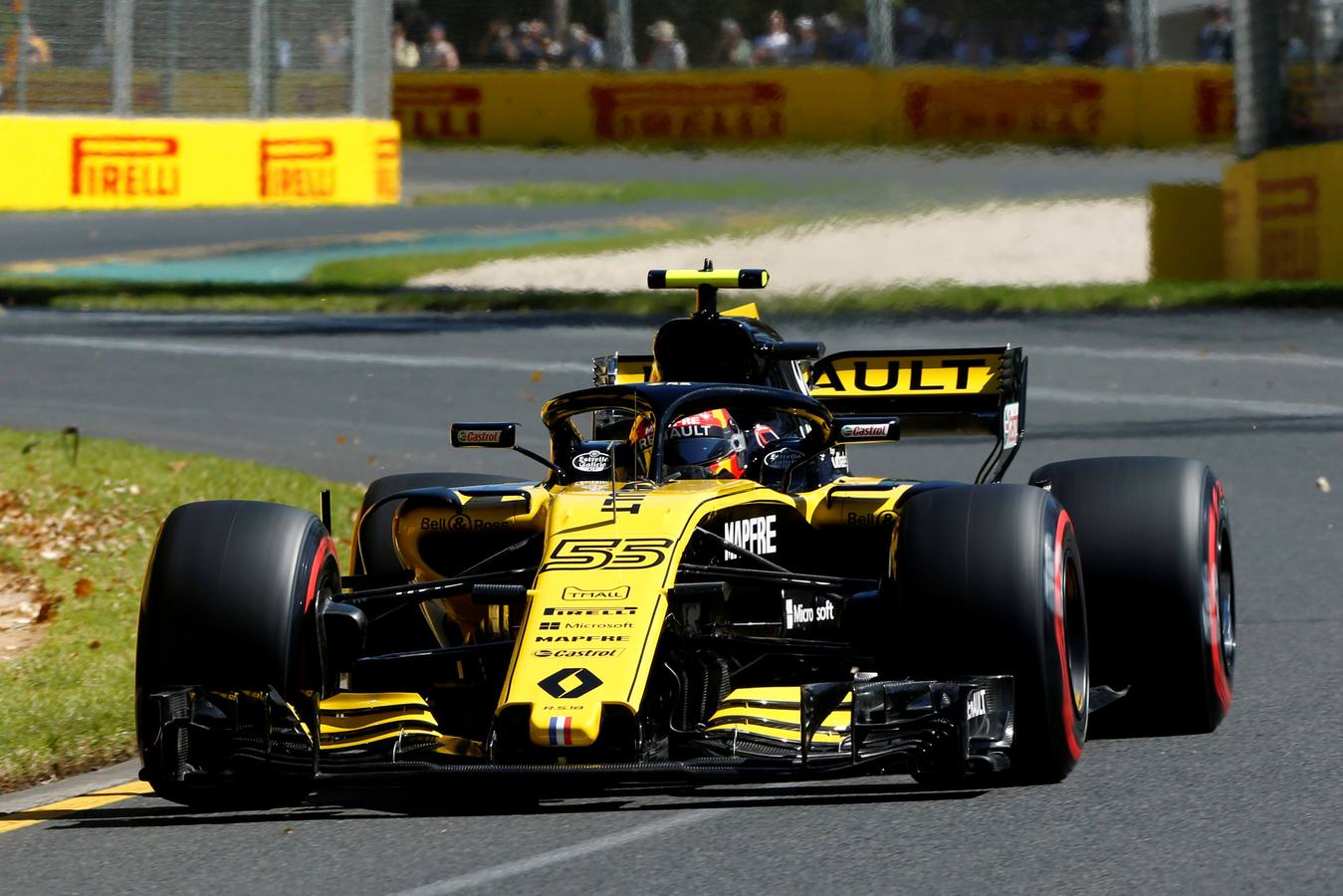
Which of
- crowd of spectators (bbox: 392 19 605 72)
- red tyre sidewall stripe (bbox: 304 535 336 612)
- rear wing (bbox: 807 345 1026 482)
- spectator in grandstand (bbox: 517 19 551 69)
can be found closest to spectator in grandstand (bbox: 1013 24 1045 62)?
crowd of spectators (bbox: 392 19 605 72)

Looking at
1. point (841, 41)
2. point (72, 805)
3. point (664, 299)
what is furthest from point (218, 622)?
point (841, 41)

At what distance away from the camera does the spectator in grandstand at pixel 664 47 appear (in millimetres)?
34219

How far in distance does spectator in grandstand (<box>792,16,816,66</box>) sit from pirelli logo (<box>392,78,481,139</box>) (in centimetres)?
479

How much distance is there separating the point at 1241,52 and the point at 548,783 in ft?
62.2

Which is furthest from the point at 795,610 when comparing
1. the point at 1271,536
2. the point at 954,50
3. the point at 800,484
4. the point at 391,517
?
the point at 954,50

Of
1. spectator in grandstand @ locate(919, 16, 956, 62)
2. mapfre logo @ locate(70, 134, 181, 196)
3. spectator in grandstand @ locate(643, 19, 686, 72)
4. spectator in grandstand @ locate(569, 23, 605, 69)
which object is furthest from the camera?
spectator in grandstand @ locate(569, 23, 605, 69)

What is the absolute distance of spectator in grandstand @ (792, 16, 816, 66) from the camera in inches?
1323

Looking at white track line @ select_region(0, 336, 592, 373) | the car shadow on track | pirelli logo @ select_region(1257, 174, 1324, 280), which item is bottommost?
the car shadow on track

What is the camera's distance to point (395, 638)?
816 cm

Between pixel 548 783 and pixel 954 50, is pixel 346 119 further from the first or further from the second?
pixel 548 783

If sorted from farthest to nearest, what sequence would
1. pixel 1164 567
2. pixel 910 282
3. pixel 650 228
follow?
pixel 650 228 → pixel 910 282 → pixel 1164 567

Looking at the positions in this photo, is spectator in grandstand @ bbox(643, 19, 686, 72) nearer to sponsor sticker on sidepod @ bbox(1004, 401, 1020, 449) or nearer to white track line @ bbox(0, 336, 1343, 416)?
white track line @ bbox(0, 336, 1343, 416)

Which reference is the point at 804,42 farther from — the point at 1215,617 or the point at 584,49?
the point at 1215,617

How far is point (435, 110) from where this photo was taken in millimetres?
35656
